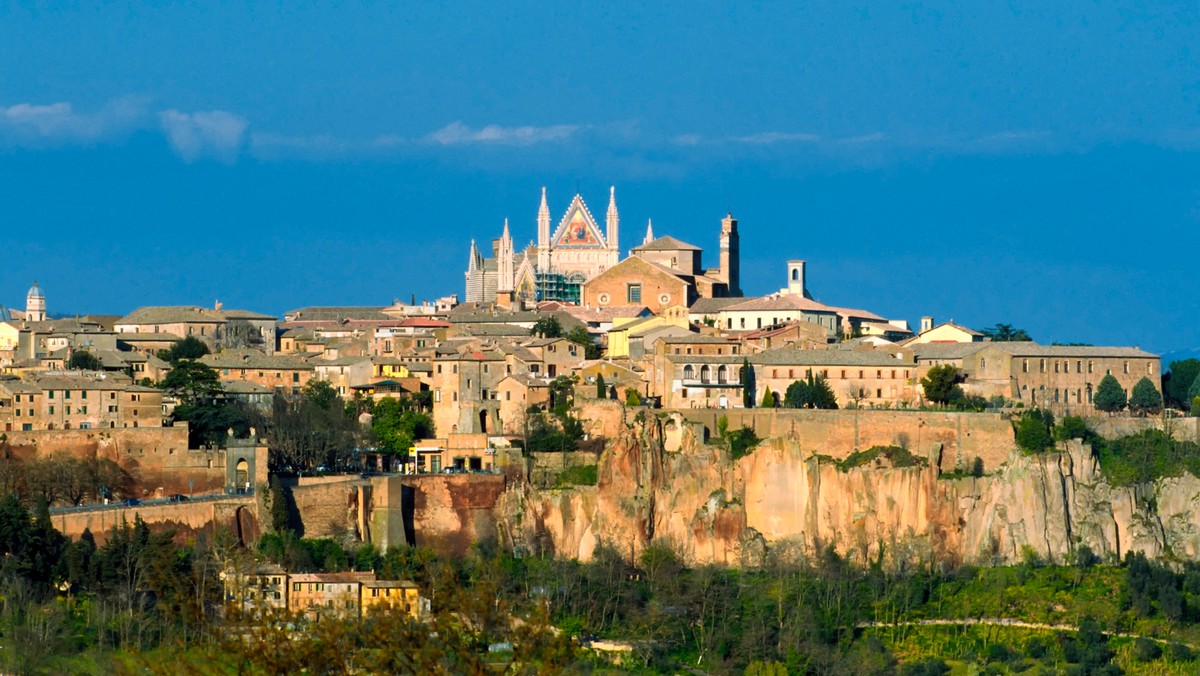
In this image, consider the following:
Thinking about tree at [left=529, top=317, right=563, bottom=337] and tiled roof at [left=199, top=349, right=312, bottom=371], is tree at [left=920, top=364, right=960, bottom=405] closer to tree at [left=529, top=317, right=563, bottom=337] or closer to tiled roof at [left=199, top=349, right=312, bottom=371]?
tree at [left=529, top=317, right=563, bottom=337]

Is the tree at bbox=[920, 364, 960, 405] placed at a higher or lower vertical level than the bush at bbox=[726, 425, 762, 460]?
higher

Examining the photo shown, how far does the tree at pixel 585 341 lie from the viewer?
262 feet

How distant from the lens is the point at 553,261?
10462 centimetres

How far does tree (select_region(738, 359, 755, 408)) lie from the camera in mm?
73375

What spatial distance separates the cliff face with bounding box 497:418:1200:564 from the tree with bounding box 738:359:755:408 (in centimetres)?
305

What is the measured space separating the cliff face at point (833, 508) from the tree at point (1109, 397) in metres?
4.93

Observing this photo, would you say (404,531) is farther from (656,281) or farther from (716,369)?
(656,281)

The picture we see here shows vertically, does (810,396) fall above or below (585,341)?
below

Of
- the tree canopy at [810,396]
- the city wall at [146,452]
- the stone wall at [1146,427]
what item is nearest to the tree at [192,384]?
the city wall at [146,452]

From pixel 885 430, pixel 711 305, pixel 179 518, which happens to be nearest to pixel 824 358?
pixel 885 430

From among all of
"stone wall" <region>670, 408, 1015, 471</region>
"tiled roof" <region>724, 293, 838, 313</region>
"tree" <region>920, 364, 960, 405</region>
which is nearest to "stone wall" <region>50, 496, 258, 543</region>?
"stone wall" <region>670, 408, 1015, 471</region>

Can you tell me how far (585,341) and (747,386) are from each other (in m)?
9.03

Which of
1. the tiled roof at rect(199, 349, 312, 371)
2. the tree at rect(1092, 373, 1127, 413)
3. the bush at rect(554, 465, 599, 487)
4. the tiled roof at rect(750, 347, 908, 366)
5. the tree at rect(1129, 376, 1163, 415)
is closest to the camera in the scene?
the bush at rect(554, 465, 599, 487)

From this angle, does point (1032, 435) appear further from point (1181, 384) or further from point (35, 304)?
point (35, 304)
